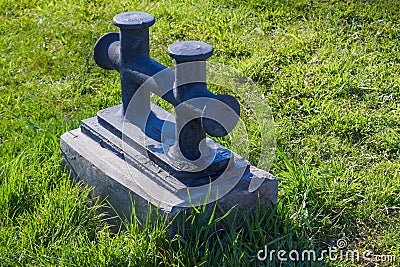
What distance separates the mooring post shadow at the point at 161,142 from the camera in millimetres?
2959

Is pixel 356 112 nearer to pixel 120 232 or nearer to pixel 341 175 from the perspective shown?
pixel 341 175

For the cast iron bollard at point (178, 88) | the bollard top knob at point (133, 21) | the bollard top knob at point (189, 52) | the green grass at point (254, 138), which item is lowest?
the green grass at point (254, 138)

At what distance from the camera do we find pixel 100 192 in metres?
3.39

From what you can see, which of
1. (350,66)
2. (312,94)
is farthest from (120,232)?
(350,66)

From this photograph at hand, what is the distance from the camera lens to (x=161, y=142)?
3262mm

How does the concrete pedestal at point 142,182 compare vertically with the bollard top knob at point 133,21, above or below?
below

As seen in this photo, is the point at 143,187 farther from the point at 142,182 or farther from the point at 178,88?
the point at 178,88

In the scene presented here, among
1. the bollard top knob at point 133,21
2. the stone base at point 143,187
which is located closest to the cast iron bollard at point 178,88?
the bollard top knob at point 133,21

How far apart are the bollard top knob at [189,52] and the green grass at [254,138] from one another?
677mm

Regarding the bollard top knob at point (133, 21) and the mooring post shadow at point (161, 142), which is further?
the bollard top knob at point (133, 21)

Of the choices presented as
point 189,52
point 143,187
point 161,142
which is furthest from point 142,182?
point 189,52

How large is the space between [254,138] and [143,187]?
3.28 feet

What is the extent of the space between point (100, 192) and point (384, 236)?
1343 mm

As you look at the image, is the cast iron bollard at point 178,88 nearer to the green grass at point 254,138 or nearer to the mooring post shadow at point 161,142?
the mooring post shadow at point 161,142
